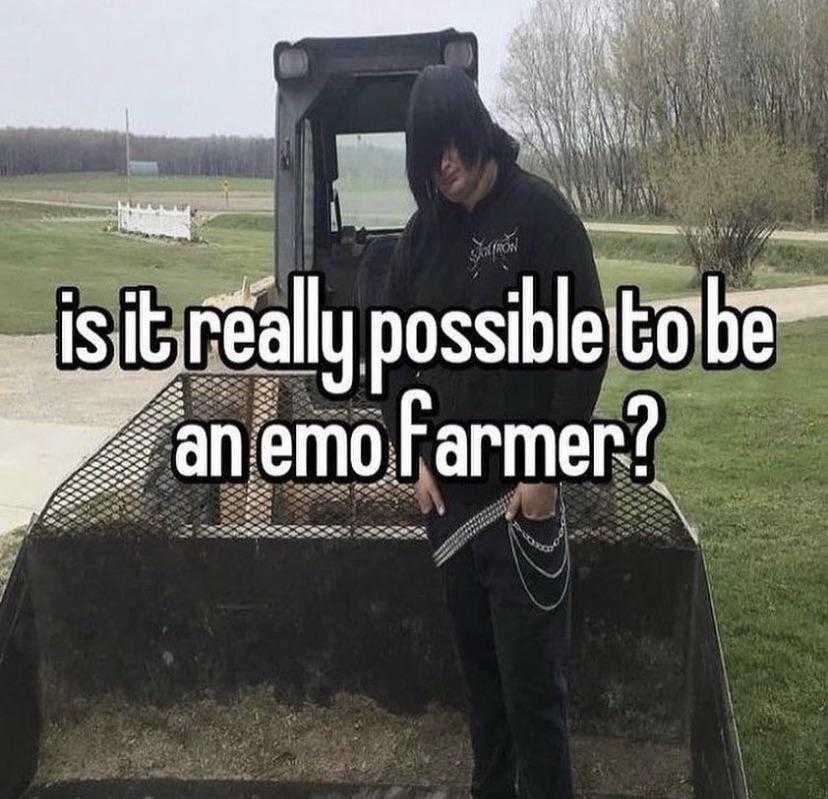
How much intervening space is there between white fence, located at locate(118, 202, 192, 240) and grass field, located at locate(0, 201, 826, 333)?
102cm

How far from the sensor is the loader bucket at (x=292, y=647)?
2.59 metres

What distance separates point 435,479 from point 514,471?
22 centimetres

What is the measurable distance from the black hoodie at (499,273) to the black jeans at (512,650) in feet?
0.41

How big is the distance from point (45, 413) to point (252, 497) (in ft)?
17.8

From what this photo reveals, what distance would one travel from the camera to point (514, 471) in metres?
2.09

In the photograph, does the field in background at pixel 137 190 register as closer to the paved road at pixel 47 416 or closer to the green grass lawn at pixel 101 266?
the green grass lawn at pixel 101 266

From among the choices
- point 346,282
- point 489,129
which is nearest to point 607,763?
point 489,129

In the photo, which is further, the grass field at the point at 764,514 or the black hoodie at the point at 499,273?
the grass field at the point at 764,514

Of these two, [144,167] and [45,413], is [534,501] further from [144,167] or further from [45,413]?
[144,167]

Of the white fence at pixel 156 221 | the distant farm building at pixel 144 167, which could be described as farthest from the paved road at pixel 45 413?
the distant farm building at pixel 144 167

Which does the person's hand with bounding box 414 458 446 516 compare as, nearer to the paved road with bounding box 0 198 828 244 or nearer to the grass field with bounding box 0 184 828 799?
the grass field with bounding box 0 184 828 799

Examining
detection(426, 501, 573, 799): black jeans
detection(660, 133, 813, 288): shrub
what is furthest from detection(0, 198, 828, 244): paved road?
detection(426, 501, 573, 799): black jeans

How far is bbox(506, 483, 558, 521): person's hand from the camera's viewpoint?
208 cm

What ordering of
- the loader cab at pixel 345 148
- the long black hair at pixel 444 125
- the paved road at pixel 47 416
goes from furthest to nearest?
the paved road at pixel 47 416, the loader cab at pixel 345 148, the long black hair at pixel 444 125
